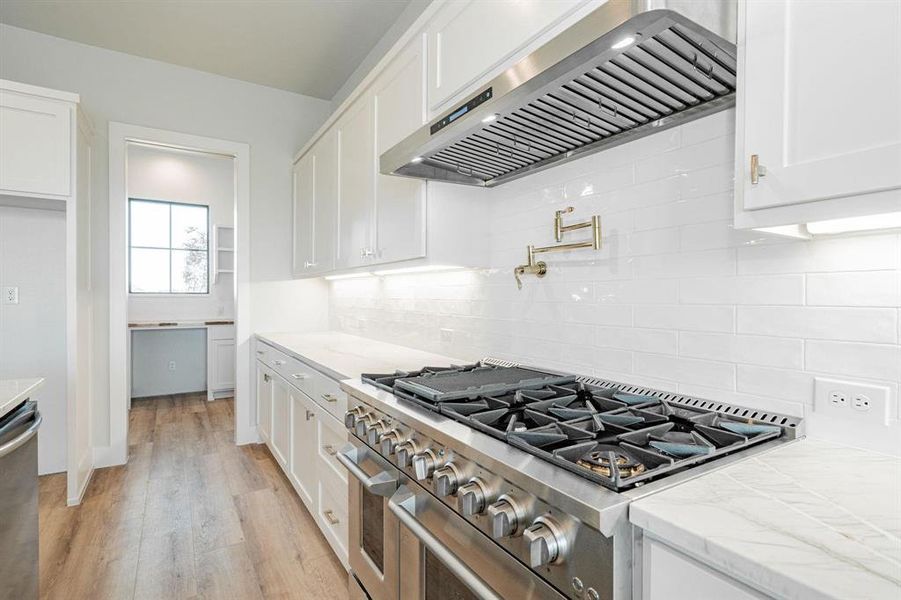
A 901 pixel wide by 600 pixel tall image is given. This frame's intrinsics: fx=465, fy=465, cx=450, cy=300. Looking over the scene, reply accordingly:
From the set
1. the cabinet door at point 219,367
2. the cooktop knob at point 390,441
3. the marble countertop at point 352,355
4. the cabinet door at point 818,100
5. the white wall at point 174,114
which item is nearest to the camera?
the cabinet door at point 818,100

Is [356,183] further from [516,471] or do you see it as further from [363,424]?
[516,471]

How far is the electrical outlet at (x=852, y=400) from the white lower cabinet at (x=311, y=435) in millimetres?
1502

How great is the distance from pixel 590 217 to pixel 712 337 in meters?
0.56

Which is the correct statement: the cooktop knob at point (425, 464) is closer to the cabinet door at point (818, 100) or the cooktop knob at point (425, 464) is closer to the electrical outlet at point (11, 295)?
the cabinet door at point (818, 100)

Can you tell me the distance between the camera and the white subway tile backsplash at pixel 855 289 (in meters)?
0.94

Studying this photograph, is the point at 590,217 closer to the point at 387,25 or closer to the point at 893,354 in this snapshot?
the point at 893,354

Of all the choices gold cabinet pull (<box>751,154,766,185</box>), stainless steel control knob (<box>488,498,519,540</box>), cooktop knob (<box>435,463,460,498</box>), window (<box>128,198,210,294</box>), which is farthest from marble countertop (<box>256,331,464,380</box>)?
window (<box>128,198,210,294</box>)

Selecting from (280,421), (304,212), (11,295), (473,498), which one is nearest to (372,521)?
(473,498)

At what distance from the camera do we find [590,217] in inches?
62.7

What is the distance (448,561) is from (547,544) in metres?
0.39

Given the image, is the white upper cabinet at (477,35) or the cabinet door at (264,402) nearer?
the white upper cabinet at (477,35)

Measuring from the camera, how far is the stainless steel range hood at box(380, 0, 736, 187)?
0.90 meters

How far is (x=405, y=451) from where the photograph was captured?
1252 millimetres

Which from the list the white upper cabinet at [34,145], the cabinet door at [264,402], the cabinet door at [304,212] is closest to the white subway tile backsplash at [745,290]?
the cabinet door at [304,212]
